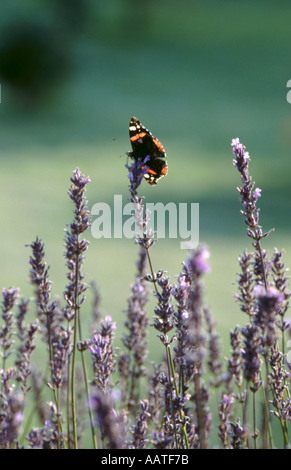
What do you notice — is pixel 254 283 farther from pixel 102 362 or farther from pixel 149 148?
pixel 149 148

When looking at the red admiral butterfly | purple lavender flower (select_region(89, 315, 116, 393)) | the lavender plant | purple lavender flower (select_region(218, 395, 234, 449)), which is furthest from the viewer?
the red admiral butterfly

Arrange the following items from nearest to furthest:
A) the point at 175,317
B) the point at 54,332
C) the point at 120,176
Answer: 1. the point at 175,317
2. the point at 54,332
3. the point at 120,176

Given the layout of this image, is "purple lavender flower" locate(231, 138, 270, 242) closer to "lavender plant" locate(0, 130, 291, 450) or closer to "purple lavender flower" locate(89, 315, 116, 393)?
"lavender plant" locate(0, 130, 291, 450)

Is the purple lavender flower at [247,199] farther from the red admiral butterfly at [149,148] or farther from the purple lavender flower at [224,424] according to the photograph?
the red admiral butterfly at [149,148]

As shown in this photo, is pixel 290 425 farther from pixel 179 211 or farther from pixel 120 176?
pixel 120 176

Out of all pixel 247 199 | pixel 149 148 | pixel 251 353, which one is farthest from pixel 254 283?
pixel 149 148

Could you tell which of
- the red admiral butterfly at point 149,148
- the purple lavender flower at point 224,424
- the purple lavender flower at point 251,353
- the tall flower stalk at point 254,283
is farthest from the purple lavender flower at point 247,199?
the red admiral butterfly at point 149,148

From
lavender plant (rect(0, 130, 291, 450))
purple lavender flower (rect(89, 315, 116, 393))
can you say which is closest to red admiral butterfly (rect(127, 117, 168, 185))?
lavender plant (rect(0, 130, 291, 450))
